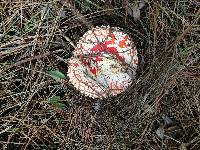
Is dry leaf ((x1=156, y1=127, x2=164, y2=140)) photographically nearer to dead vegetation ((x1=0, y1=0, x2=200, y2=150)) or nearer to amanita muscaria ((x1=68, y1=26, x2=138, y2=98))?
dead vegetation ((x1=0, y1=0, x2=200, y2=150))

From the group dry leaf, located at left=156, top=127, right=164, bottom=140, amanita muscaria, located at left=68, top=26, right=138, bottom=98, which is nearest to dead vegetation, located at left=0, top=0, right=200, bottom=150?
dry leaf, located at left=156, top=127, right=164, bottom=140

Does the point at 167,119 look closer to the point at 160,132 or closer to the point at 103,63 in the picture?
the point at 160,132

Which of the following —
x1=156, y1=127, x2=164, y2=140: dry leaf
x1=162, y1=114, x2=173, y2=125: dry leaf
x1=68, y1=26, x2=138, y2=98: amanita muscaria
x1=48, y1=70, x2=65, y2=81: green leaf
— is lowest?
x1=156, y1=127, x2=164, y2=140: dry leaf

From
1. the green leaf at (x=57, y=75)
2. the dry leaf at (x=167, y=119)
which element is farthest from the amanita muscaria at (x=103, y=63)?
the dry leaf at (x=167, y=119)

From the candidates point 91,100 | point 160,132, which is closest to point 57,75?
point 91,100

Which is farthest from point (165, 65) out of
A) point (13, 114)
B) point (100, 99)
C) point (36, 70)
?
point (13, 114)

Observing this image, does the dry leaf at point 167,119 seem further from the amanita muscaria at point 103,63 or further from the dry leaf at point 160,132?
the amanita muscaria at point 103,63

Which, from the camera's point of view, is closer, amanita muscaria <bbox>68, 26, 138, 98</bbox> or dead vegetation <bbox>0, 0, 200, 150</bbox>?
amanita muscaria <bbox>68, 26, 138, 98</bbox>
